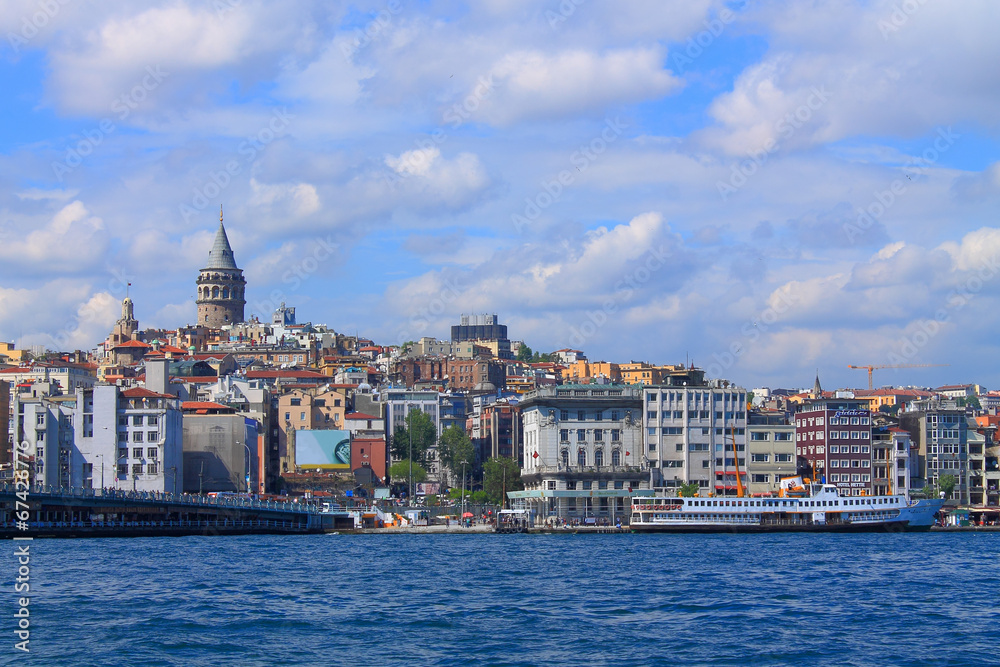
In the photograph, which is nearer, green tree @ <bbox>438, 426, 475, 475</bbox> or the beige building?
the beige building

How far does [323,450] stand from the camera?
418ft

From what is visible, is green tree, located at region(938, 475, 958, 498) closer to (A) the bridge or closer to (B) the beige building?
(B) the beige building

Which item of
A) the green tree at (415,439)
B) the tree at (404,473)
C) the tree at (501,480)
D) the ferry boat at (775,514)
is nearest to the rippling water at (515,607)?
the ferry boat at (775,514)

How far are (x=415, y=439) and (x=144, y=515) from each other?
42521 millimetres

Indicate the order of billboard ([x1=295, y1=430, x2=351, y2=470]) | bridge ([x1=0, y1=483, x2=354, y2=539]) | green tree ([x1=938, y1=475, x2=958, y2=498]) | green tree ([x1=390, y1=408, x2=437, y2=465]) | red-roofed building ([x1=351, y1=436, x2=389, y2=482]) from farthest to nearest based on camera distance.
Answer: green tree ([x1=390, y1=408, x2=437, y2=465])
red-roofed building ([x1=351, y1=436, x2=389, y2=482])
billboard ([x1=295, y1=430, x2=351, y2=470])
green tree ([x1=938, y1=475, x2=958, y2=498])
bridge ([x1=0, y1=483, x2=354, y2=539])

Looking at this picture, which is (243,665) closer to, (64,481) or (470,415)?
(64,481)

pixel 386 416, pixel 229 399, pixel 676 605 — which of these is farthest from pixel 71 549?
pixel 386 416

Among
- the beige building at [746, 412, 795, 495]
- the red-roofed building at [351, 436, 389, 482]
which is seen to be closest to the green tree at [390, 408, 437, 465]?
the red-roofed building at [351, 436, 389, 482]

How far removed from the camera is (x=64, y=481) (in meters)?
108

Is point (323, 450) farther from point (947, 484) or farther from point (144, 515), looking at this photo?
point (947, 484)

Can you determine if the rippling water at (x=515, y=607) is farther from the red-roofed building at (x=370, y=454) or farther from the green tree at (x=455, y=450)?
the red-roofed building at (x=370, y=454)

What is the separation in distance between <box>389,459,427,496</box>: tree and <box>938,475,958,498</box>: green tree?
44896 millimetres

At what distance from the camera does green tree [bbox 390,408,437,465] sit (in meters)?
135

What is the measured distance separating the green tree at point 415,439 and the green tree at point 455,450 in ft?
5.14
